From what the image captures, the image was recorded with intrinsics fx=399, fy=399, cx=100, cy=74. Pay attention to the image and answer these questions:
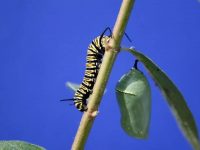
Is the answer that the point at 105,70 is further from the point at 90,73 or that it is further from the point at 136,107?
the point at 90,73

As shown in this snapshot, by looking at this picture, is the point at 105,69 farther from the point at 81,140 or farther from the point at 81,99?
the point at 81,99

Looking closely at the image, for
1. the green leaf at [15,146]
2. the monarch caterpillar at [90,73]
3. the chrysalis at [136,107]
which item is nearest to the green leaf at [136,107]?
the chrysalis at [136,107]

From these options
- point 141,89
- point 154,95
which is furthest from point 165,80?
point 154,95

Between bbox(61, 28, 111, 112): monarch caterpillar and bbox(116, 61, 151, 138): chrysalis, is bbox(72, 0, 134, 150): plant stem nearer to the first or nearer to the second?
bbox(116, 61, 151, 138): chrysalis

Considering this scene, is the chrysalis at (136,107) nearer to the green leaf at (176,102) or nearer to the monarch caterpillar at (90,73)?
the green leaf at (176,102)

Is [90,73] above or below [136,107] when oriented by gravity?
above

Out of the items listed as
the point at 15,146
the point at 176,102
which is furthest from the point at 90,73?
the point at 176,102
